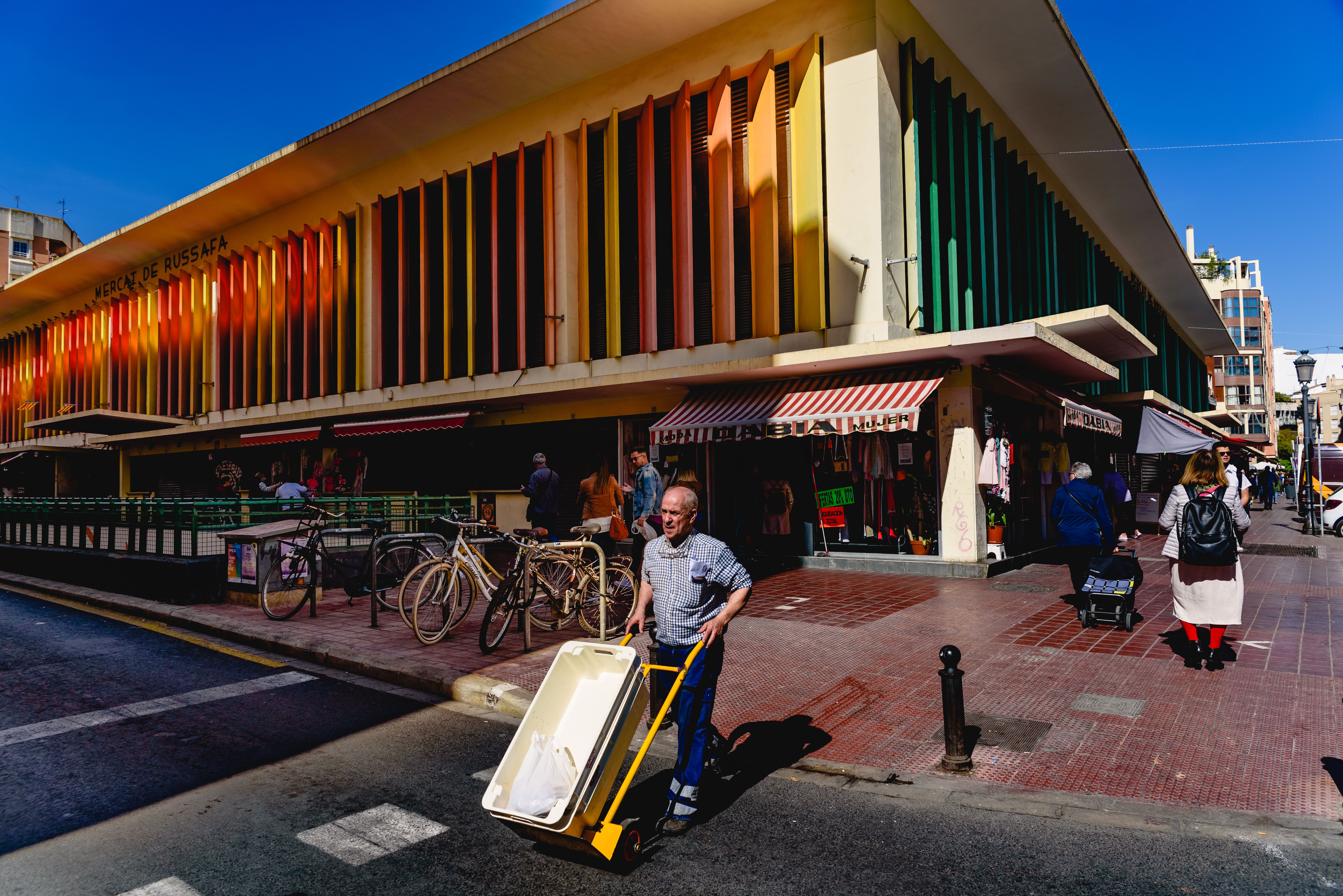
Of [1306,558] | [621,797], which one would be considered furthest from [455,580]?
[1306,558]

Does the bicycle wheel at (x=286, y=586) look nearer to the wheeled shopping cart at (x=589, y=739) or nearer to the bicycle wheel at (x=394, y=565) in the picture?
the bicycle wheel at (x=394, y=565)

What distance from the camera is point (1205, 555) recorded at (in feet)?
21.1

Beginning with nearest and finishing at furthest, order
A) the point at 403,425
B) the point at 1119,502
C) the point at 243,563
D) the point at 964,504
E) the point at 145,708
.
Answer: the point at 145,708 < the point at 243,563 < the point at 964,504 < the point at 1119,502 < the point at 403,425

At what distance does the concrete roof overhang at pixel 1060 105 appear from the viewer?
46.8ft

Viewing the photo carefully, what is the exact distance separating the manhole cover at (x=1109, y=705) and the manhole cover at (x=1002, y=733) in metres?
→ 0.48

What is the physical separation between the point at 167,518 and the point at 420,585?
A: 229 inches

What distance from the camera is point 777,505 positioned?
46.1 ft

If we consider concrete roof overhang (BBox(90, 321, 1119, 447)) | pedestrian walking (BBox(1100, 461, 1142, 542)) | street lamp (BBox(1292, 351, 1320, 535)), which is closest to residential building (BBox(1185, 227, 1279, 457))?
street lamp (BBox(1292, 351, 1320, 535))

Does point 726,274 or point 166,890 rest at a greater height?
point 726,274

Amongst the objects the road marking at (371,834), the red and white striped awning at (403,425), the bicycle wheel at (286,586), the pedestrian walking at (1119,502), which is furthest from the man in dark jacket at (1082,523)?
the red and white striped awning at (403,425)

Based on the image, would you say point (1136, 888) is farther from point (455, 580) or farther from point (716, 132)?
point (716, 132)

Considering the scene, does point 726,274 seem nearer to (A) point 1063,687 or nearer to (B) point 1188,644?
(B) point 1188,644

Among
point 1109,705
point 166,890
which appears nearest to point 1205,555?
point 1109,705

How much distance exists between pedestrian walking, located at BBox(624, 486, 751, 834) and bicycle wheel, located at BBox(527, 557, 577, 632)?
3915mm
